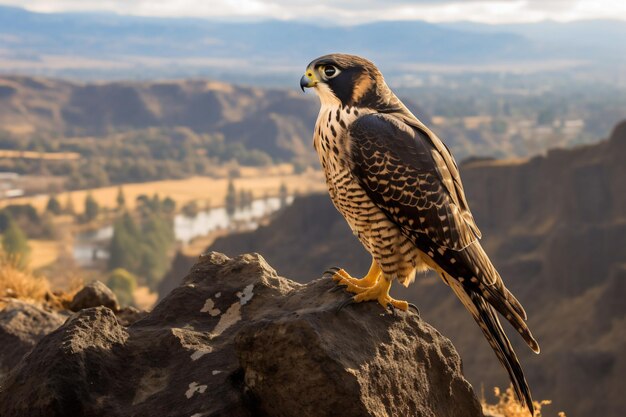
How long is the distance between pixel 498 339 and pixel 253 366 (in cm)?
179

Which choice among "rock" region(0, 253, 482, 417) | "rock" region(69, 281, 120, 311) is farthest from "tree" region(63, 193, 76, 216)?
"rock" region(0, 253, 482, 417)

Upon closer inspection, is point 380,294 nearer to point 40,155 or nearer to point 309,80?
point 309,80

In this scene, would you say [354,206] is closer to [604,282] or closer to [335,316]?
[335,316]

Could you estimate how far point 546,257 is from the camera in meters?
51.8

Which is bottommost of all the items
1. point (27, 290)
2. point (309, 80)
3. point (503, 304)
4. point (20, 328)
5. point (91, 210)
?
point (91, 210)

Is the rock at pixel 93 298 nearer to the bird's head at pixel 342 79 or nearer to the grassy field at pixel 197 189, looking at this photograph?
the bird's head at pixel 342 79

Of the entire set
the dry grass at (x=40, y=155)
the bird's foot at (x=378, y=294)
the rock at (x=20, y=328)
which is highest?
the bird's foot at (x=378, y=294)

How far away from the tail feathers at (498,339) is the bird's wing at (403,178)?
420 mm

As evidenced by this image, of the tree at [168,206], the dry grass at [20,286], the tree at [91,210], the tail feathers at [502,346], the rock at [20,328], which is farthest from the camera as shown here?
the tree at [168,206]

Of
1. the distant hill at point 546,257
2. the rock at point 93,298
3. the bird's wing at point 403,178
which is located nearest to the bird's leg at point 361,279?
the bird's wing at point 403,178

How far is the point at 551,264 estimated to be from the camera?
51125 mm

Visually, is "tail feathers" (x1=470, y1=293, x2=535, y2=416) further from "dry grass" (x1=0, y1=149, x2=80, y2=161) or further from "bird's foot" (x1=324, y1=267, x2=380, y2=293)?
"dry grass" (x1=0, y1=149, x2=80, y2=161)

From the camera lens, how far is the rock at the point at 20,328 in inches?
309

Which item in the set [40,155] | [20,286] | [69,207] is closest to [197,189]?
[40,155]
